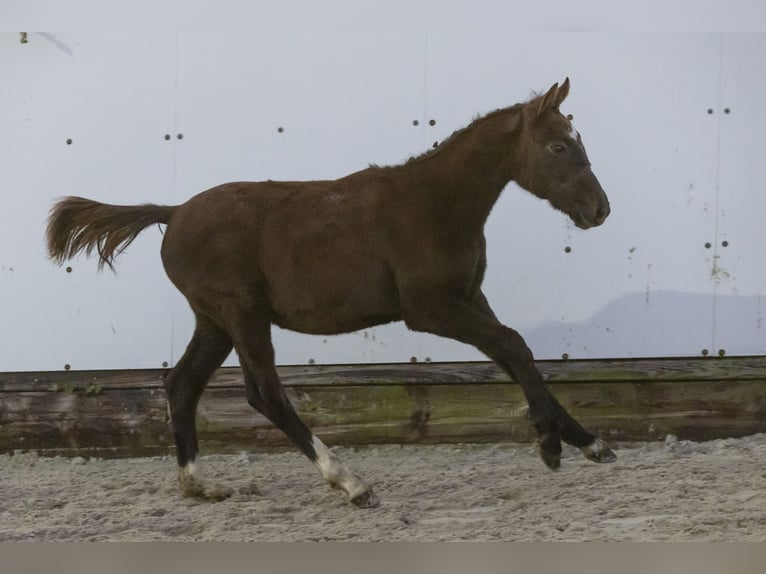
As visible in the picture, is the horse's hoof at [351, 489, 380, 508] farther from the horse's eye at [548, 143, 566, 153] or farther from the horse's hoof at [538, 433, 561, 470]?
the horse's eye at [548, 143, 566, 153]

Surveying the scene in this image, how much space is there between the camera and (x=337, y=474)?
3.60m

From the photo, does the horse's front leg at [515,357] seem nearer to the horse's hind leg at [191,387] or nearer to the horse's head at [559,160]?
the horse's head at [559,160]

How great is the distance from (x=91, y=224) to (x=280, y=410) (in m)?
1.05

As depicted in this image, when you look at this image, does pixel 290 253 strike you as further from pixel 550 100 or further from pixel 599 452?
pixel 599 452

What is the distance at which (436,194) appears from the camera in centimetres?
352

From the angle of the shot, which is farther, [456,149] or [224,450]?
[224,450]

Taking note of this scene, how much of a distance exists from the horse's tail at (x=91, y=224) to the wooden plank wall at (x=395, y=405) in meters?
0.97

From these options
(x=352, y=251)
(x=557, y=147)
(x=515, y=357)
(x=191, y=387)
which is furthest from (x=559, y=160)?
(x=191, y=387)

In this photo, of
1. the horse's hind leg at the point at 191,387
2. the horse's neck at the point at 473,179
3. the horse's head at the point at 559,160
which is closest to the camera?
the horse's head at the point at 559,160

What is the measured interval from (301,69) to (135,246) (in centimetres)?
111

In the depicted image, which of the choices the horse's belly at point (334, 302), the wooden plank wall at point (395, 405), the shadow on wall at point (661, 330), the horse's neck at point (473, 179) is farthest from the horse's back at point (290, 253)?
the shadow on wall at point (661, 330)

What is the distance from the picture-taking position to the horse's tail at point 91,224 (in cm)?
387

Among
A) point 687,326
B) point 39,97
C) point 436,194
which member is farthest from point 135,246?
point 687,326

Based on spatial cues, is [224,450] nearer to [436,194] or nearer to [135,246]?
[135,246]
